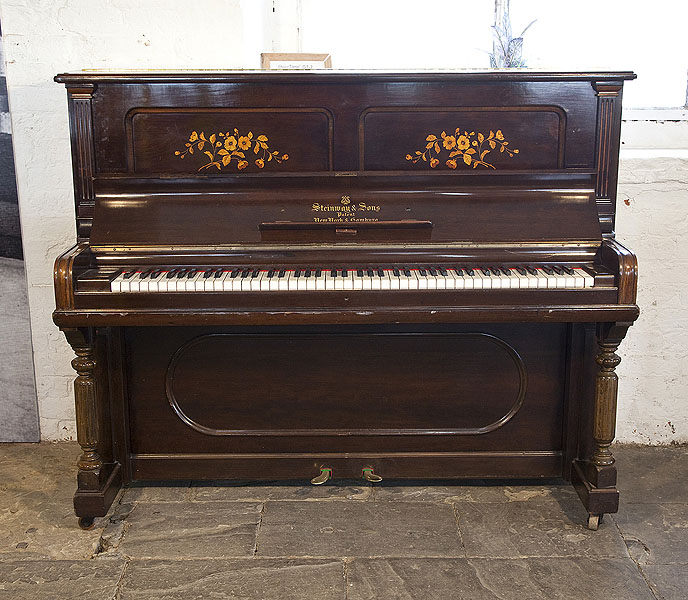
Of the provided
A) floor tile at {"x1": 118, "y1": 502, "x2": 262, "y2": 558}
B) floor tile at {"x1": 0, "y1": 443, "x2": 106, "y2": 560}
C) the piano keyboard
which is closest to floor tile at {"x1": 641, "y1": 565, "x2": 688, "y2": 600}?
the piano keyboard

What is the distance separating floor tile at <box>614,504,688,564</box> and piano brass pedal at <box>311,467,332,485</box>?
978 mm

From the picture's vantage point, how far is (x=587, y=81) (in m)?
2.48

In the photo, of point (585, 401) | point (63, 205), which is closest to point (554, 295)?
point (585, 401)

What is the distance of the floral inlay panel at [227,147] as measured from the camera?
99.2 inches

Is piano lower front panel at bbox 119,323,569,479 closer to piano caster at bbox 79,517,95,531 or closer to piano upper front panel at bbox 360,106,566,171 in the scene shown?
piano caster at bbox 79,517,95,531

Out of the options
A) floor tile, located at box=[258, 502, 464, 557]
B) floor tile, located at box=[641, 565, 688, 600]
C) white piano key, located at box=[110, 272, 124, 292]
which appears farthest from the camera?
floor tile, located at box=[258, 502, 464, 557]

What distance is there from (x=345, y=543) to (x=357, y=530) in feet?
0.27

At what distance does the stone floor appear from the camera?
218 centimetres

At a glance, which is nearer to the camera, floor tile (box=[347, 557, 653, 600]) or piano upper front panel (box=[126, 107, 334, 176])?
floor tile (box=[347, 557, 653, 600])

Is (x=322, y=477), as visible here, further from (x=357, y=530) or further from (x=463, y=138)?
(x=463, y=138)

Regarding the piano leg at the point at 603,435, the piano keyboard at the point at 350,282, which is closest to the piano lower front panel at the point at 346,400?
the piano leg at the point at 603,435

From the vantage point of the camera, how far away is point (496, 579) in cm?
221

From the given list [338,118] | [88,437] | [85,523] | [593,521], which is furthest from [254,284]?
[593,521]

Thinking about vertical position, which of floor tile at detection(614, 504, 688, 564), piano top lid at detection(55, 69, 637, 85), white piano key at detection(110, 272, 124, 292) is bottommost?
floor tile at detection(614, 504, 688, 564)
